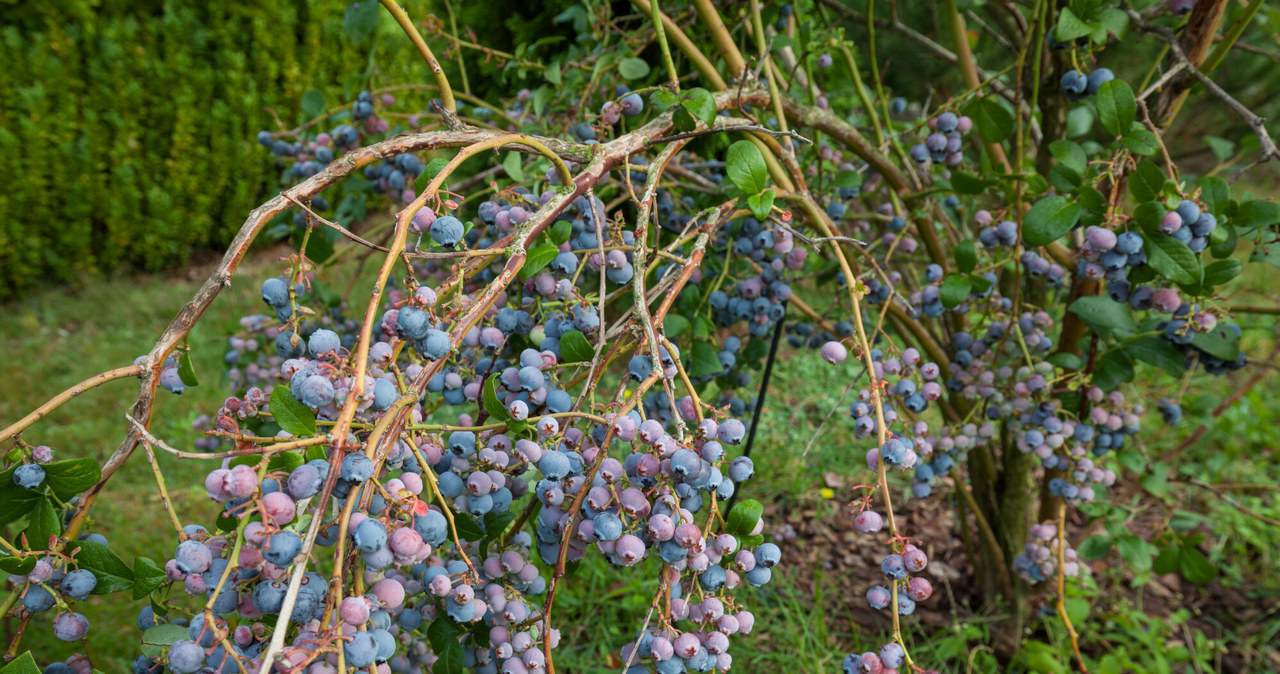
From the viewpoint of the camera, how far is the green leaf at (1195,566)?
1.58 m

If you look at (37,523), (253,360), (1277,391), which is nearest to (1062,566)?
(37,523)

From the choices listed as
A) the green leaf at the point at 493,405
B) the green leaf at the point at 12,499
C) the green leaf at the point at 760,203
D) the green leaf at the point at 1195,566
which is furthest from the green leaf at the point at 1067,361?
the green leaf at the point at 12,499

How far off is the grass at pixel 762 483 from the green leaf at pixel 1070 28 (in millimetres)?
728

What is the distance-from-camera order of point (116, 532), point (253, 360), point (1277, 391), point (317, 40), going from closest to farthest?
point (253, 360) → point (116, 532) → point (1277, 391) → point (317, 40)

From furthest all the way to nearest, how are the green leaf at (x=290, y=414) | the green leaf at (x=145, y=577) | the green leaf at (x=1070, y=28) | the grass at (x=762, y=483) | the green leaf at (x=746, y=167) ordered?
the grass at (x=762, y=483) → the green leaf at (x=1070, y=28) → the green leaf at (x=746, y=167) → the green leaf at (x=145, y=577) → the green leaf at (x=290, y=414)

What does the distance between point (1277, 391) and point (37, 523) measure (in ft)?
13.1

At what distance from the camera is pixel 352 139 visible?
148cm

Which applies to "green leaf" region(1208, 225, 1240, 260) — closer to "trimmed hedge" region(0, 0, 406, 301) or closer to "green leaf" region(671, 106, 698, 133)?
"green leaf" region(671, 106, 698, 133)

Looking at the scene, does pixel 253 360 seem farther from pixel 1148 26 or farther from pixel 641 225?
pixel 1148 26

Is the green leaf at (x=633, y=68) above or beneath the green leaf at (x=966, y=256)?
above

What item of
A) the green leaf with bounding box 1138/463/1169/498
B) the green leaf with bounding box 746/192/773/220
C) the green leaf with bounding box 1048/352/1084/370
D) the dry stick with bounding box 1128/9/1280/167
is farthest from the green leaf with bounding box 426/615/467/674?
the green leaf with bounding box 1138/463/1169/498

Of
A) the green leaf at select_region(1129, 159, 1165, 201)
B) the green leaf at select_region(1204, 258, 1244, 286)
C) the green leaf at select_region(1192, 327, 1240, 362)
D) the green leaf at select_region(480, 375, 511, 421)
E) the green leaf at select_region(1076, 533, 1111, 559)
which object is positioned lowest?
the green leaf at select_region(1076, 533, 1111, 559)

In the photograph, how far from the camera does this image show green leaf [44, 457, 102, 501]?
0.71 m

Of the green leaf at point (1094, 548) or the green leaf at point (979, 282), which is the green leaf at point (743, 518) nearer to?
the green leaf at point (979, 282)
